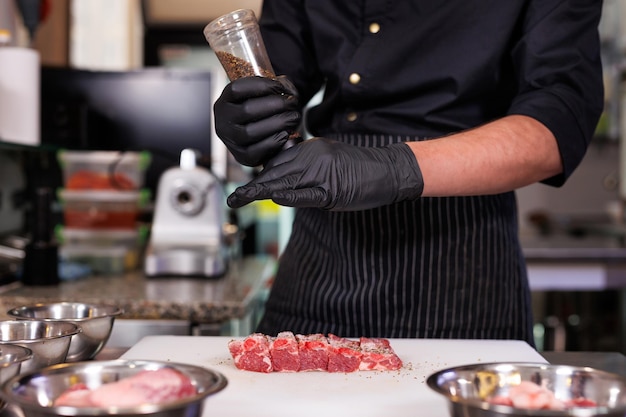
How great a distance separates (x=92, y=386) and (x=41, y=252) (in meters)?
1.63

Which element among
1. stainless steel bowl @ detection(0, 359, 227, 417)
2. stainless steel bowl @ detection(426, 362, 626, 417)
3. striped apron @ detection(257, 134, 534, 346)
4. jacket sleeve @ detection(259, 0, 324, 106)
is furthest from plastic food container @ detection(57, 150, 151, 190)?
stainless steel bowl @ detection(426, 362, 626, 417)

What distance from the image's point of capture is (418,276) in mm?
1586

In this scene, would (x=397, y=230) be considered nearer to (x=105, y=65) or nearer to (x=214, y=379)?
(x=214, y=379)

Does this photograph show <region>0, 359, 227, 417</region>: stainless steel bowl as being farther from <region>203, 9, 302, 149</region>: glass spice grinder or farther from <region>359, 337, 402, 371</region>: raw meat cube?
<region>203, 9, 302, 149</region>: glass spice grinder

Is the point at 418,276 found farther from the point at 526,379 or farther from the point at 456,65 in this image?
the point at 526,379

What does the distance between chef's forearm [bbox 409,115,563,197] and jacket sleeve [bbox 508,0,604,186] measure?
34 millimetres

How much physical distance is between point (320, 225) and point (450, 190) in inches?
14.8

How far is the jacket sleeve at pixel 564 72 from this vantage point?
147 cm

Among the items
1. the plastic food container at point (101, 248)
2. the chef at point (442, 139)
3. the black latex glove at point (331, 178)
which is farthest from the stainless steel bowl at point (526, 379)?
the plastic food container at point (101, 248)

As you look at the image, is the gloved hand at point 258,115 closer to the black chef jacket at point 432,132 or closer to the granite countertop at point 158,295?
the black chef jacket at point 432,132

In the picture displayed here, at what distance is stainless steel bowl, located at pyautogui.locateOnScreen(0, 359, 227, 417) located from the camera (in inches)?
28.0

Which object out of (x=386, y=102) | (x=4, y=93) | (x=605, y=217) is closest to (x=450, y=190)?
(x=386, y=102)

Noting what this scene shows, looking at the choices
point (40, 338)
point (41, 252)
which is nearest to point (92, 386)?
point (40, 338)

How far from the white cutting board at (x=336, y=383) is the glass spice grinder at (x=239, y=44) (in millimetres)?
374
